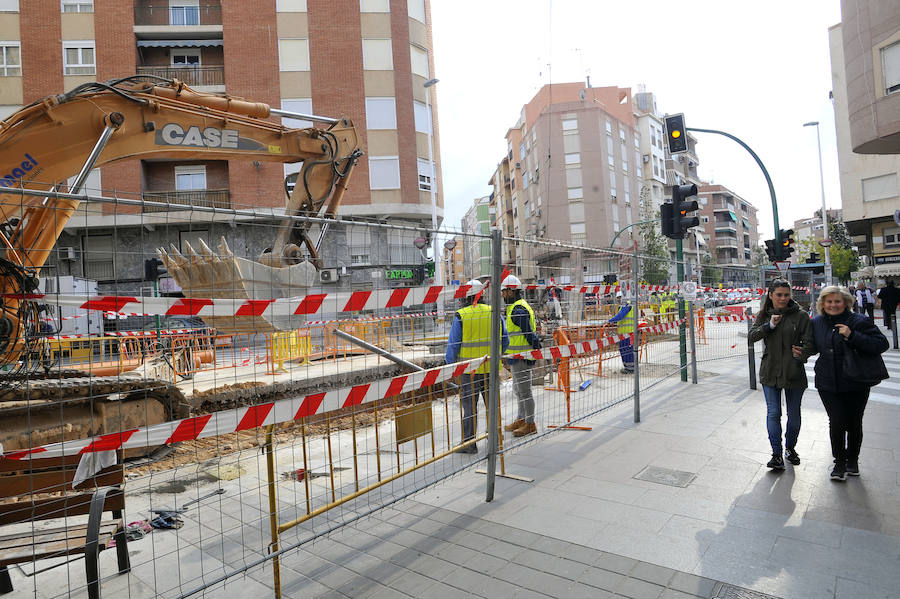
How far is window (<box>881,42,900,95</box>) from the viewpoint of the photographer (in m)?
12.9

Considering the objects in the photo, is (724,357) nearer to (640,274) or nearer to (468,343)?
(640,274)

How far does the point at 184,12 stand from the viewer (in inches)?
1021

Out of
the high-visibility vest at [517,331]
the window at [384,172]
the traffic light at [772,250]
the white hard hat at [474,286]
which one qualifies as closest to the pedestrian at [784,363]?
the high-visibility vest at [517,331]

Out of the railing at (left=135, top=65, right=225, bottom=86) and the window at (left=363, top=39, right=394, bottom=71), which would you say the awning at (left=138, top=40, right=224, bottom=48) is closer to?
the railing at (left=135, top=65, right=225, bottom=86)

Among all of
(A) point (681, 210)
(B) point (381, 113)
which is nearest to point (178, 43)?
(B) point (381, 113)

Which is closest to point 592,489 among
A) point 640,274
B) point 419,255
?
point 419,255

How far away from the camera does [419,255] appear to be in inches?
167

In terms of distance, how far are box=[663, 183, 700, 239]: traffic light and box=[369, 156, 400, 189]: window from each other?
58.2ft

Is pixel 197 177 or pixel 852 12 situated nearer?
pixel 852 12

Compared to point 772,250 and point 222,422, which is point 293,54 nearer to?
point 772,250

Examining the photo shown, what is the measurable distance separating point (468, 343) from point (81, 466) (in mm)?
3333

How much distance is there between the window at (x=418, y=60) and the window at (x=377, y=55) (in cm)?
124

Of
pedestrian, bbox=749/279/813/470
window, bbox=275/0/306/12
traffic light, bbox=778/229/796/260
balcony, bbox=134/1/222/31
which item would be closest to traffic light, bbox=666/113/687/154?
traffic light, bbox=778/229/796/260

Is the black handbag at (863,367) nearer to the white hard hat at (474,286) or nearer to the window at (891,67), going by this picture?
the white hard hat at (474,286)
